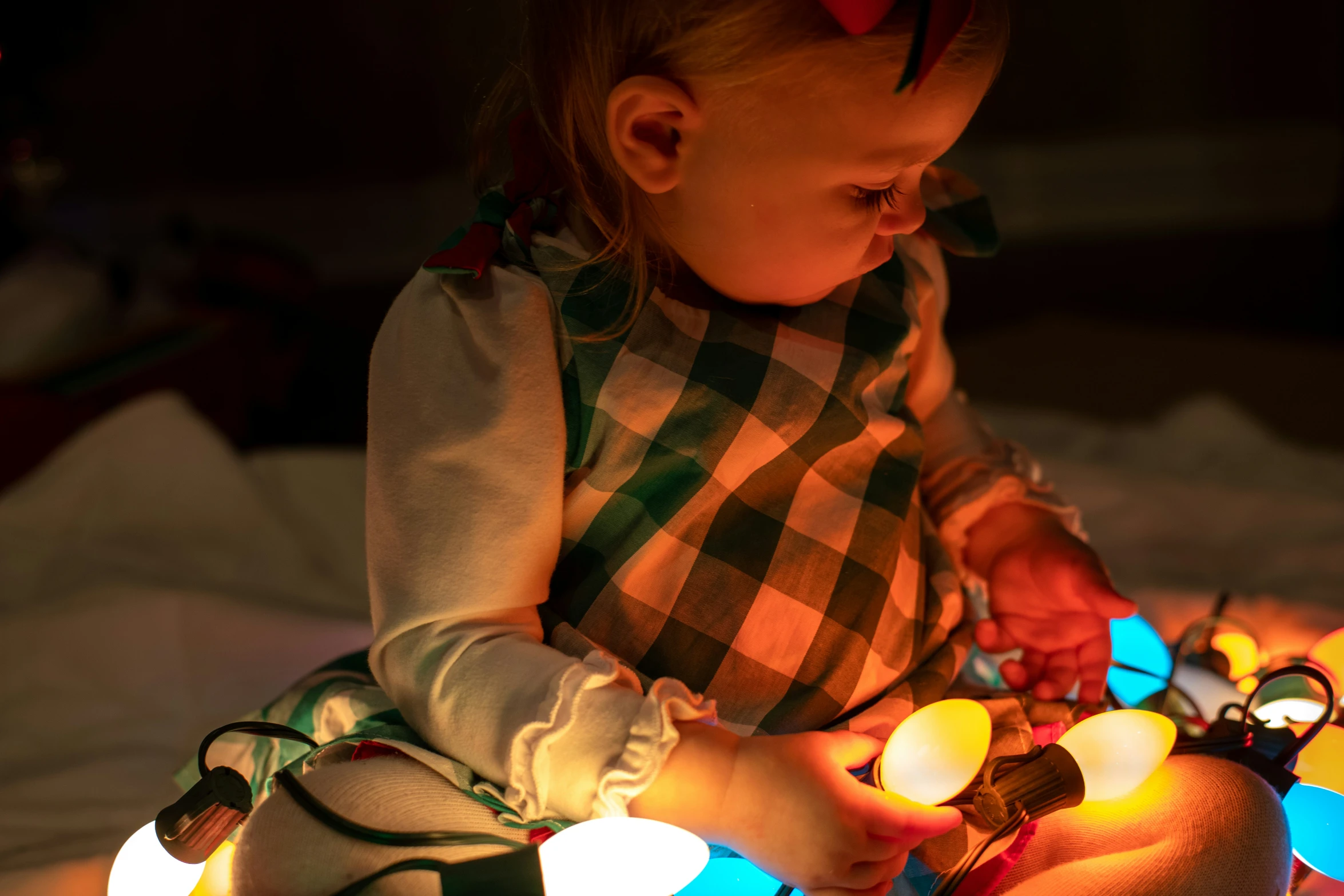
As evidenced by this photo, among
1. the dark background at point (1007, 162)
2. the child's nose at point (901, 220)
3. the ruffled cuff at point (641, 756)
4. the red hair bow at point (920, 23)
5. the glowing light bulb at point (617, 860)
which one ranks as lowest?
the dark background at point (1007, 162)

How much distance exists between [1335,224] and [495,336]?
2394mm

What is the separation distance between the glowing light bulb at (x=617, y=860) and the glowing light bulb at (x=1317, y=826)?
0.31m

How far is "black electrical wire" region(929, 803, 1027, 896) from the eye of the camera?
0.55 metres

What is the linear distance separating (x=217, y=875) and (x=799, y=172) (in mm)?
440

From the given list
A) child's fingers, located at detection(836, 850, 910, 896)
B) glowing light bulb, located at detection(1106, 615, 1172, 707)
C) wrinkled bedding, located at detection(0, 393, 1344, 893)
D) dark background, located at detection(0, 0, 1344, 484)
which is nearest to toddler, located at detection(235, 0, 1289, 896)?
child's fingers, located at detection(836, 850, 910, 896)

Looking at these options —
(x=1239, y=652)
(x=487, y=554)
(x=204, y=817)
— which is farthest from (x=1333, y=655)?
(x=204, y=817)

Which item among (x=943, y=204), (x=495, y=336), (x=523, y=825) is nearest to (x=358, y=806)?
(x=523, y=825)

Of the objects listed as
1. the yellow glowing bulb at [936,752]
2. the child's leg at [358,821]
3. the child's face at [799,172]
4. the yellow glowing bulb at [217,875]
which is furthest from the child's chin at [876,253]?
the yellow glowing bulb at [217,875]

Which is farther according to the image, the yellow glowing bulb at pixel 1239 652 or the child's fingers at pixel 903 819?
the yellow glowing bulb at pixel 1239 652

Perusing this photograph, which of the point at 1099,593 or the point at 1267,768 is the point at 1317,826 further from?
the point at 1099,593

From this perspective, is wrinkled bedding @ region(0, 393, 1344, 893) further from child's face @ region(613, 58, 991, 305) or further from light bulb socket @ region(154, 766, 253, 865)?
child's face @ region(613, 58, 991, 305)

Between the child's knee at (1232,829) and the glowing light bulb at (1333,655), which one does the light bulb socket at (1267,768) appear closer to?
the child's knee at (1232,829)

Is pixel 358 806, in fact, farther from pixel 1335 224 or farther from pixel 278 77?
pixel 1335 224

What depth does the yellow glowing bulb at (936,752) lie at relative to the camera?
0.54 m
